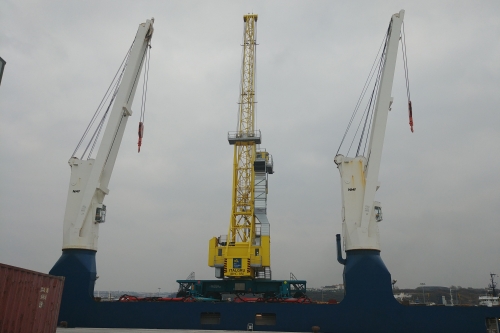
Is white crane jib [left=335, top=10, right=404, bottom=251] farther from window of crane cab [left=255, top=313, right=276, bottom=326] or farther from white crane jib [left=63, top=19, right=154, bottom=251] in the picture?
white crane jib [left=63, top=19, right=154, bottom=251]

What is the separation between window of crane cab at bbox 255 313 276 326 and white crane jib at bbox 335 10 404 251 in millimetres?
Result: 6306

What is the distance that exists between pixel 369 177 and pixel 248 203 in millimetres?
14349

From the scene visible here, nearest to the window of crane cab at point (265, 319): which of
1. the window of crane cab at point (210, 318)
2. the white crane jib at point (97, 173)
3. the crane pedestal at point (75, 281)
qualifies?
the window of crane cab at point (210, 318)

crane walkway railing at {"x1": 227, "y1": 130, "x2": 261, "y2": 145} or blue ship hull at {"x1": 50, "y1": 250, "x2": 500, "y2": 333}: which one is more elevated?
crane walkway railing at {"x1": 227, "y1": 130, "x2": 261, "y2": 145}

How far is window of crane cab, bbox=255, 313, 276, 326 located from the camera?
75.4 feet

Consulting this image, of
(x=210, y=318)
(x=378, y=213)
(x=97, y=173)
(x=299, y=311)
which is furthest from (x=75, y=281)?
(x=378, y=213)

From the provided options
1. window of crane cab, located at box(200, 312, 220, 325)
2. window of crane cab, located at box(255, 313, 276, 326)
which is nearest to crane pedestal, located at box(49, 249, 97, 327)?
window of crane cab, located at box(200, 312, 220, 325)

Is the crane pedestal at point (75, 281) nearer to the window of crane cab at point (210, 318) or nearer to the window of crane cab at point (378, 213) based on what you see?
the window of crane cab at point (210, 318)

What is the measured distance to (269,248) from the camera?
31.6 metres

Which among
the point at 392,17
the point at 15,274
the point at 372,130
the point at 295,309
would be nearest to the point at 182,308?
the point at 295,309

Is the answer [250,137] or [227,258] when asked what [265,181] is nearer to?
[250,137]

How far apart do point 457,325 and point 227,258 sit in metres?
16.4

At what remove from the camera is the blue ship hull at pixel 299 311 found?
848 inches

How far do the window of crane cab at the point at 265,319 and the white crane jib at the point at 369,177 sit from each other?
20.7 feet
